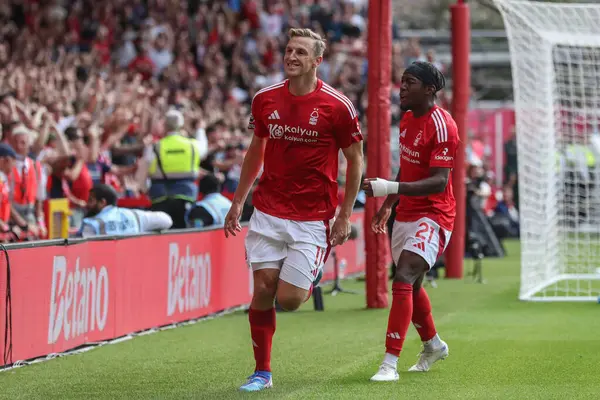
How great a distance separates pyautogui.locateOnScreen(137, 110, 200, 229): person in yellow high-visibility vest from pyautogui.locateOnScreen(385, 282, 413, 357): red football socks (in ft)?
22.0

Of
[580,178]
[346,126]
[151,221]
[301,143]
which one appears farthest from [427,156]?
[580,178]

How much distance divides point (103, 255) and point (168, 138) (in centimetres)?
402

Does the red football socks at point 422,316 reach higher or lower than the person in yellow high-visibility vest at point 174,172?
lower

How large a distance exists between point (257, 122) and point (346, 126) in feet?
1.90

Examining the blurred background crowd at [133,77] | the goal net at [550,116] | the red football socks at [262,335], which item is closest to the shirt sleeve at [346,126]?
the red football socks at [262,335]

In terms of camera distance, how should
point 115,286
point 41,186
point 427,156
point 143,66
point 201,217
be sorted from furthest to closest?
point 143,66, point 201,217, point 41,186, point 115,286, point 427,156

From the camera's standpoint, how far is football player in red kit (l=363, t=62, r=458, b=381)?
322 inches

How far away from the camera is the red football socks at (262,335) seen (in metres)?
7.94

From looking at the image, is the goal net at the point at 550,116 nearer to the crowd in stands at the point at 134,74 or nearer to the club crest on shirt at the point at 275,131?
the crowd in stands at the point at 134,74

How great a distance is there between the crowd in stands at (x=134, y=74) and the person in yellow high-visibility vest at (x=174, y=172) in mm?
1055

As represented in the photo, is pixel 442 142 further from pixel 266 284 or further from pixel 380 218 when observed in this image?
pixel 266 284

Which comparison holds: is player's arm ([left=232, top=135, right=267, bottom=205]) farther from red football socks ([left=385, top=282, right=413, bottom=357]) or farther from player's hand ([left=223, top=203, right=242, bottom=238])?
red football socks ([left=385, top=282, right=413, bottom=357])

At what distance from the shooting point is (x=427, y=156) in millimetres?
8344

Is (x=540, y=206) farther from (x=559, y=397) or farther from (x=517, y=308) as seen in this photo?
(x=559, y=397)
